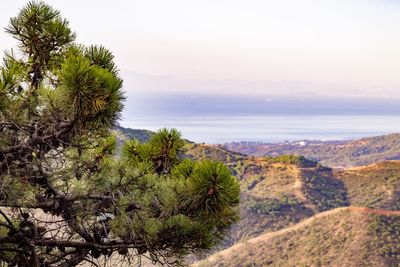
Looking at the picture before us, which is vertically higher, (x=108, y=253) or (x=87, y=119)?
(x=87, y=119)

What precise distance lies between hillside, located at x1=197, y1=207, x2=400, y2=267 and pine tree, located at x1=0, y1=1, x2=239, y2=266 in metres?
32.3

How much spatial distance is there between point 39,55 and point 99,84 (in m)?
1.43

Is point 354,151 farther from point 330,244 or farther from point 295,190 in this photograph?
point 330,244

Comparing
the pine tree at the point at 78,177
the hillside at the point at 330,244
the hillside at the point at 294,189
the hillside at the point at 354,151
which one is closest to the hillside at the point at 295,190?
the hillside at the point at 294,189

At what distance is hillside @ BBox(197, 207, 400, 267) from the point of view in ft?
116

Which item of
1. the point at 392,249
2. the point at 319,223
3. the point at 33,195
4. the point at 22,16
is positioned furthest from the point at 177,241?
the point at 319,223

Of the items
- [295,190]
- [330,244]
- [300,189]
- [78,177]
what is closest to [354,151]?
[300,189]

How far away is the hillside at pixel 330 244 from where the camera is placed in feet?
116

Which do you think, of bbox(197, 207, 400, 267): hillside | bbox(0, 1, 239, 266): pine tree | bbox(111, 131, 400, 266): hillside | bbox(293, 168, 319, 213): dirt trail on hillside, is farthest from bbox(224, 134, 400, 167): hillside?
bbox(0, 1, 239, 266): pine tree

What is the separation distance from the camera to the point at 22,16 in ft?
14.8

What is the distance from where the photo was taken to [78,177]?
4598 millimetres

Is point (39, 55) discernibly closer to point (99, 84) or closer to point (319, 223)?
point (99, 84)

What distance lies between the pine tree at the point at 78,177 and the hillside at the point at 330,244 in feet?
106

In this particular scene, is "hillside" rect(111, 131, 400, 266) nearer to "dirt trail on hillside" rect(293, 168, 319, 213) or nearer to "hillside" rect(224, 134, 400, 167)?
"dirt trail on hillside" rect(293, 168, 319, 213)
